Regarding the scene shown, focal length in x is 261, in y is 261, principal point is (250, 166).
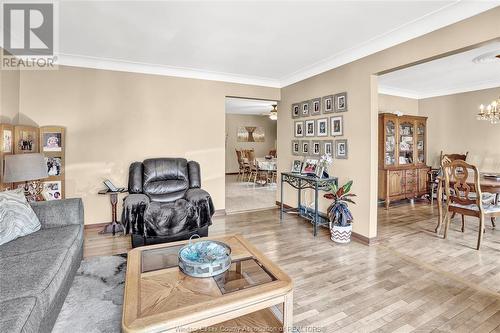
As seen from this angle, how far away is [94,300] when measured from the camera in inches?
78.2

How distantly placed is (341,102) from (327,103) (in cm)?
28

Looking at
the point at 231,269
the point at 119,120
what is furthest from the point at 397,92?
the point at 231,269

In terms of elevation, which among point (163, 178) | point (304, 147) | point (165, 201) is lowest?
point (165, 201)

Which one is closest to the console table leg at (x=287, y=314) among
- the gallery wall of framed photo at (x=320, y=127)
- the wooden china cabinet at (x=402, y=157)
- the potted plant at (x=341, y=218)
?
the potted plant at (x=341, y=218)

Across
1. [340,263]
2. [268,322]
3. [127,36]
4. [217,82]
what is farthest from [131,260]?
[217,82]

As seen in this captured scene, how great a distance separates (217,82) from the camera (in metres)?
4.48

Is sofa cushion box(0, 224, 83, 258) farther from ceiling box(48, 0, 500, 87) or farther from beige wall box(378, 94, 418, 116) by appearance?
beige wall box(378, 94, 418, 116)

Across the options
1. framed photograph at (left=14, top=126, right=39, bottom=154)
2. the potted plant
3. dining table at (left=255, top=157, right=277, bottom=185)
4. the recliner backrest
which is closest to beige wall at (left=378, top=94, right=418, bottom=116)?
the potted plant

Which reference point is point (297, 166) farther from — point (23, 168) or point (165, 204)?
point (23, 168)

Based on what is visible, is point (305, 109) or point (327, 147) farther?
point (305, 109)

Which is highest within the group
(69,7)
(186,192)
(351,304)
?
(69,7)

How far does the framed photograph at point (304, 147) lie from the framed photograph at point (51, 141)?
11.9ft

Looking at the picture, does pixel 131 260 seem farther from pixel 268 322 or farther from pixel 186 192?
pixel 186 192

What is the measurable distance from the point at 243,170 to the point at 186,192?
5.26 meters
